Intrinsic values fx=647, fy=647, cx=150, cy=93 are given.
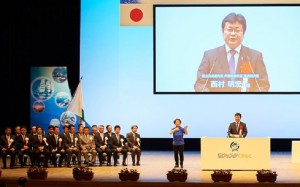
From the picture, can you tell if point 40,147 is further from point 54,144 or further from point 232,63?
point 232,63

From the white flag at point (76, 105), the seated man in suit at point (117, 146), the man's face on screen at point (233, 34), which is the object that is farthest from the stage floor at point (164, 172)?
the man's face on screen at point (233, 34)

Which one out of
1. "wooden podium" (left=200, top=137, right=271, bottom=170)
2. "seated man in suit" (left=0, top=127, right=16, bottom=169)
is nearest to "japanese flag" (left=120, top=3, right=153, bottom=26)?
"seated man in suit" (left=0, top=127, right=16, bottom=169)

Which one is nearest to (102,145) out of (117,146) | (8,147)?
(117,146)

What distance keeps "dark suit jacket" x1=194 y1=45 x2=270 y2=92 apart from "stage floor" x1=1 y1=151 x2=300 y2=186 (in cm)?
197

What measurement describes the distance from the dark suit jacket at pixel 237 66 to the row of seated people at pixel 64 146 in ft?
10.9

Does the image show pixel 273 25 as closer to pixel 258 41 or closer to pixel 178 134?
pixel 258 41

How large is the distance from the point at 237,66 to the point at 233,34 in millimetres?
894

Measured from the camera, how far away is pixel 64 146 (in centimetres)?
1510

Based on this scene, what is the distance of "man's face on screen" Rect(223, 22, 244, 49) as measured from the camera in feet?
58.0

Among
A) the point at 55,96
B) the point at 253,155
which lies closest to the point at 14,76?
the point at 55,96

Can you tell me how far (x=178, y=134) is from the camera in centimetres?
1449

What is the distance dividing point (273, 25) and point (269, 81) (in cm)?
153

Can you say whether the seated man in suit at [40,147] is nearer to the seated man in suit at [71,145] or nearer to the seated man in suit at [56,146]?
the seated man in suit at [56,146]

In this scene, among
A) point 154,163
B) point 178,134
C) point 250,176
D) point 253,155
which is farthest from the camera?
point 154,163
